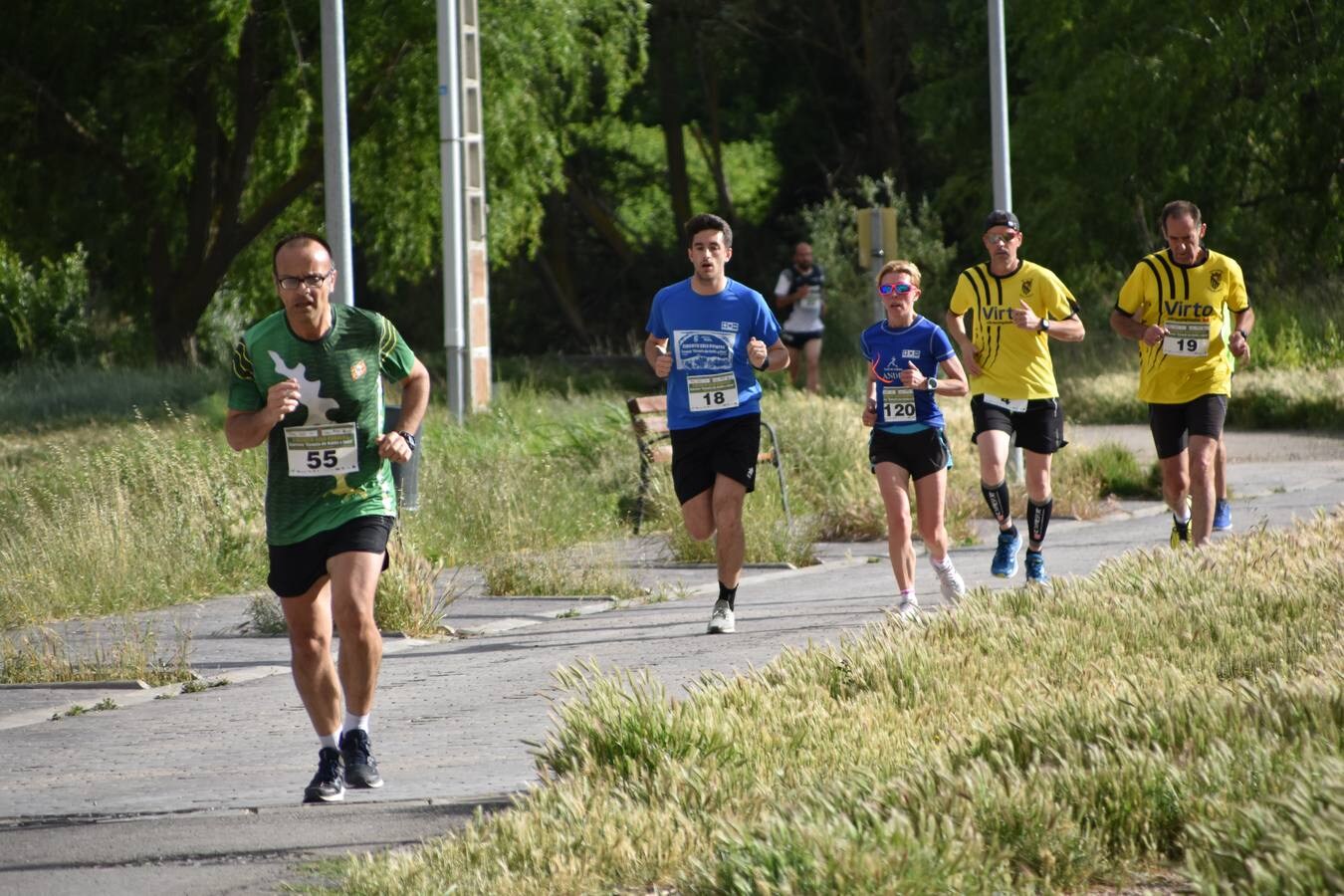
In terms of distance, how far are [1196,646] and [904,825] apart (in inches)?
112

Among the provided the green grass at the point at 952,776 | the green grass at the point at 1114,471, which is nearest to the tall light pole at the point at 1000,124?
the green grass at the point at 1114,471

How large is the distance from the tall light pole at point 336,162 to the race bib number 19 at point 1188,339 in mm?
5582

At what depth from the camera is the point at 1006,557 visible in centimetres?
1168

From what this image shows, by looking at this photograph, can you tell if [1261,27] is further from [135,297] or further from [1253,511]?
[135,297]

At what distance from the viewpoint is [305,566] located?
6.66 m

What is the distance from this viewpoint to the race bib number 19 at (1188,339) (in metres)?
11.5

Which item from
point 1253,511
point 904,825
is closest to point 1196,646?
point 904,825

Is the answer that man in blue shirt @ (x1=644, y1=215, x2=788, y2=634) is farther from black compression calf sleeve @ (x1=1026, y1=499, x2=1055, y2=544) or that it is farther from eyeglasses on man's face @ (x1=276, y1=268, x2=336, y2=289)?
eyeglasses on man's face @ (x1=276, y1=268, x2=336, y2=289)

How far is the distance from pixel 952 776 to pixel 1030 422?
6.46 m

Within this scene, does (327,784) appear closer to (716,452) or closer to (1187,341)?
(716,452)

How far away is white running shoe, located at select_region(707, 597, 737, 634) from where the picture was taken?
10.2 meters

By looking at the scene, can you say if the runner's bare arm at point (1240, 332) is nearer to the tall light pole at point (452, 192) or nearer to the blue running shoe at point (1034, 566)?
the blue running shoe at point (1034, 566)

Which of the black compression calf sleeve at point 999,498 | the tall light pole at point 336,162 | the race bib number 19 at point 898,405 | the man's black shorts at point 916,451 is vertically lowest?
the black compression calf sleeve at point 999,498

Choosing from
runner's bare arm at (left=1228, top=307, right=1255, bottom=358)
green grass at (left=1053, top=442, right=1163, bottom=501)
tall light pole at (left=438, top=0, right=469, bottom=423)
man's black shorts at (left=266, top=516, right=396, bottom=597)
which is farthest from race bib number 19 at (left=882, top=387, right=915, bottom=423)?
tall light pole at (left=438, top=0, right=469, bottom=423)
